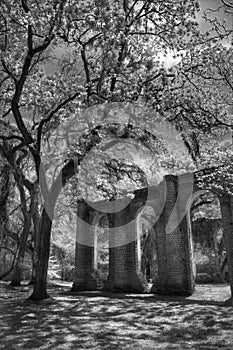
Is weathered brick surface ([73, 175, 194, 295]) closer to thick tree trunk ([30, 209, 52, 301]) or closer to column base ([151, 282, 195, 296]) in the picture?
column base ([151, 282, 195, 296])

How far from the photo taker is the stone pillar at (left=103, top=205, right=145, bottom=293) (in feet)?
57.9

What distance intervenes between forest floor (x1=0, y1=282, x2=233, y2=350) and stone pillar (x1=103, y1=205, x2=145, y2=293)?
6648mm

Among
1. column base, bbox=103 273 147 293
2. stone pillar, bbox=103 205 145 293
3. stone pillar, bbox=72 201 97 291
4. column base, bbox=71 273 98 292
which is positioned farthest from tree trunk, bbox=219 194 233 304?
stone pillar, bbox=72 201 97 291

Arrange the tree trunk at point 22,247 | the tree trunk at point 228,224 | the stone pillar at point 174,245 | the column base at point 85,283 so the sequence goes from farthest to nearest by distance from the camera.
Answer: the column base at point 85,283 → the tree trunk at point 22,247 → the stone pillar at point 174,245 → the tree trunk at point 228,224

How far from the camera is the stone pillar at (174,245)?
50.2 feet

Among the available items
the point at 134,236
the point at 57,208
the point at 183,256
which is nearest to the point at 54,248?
the point at 57,208

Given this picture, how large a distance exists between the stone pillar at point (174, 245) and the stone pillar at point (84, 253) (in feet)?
16.0

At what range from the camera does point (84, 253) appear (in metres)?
20.2

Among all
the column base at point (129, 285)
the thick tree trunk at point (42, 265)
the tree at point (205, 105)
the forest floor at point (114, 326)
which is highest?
the tree at point (205, 105)

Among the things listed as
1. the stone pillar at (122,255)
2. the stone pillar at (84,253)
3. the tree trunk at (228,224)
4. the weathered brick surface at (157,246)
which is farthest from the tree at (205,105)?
the stone pillar at (84,253)

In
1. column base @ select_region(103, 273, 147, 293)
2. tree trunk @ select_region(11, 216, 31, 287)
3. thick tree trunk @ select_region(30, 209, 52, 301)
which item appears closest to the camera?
thick tree trunk @ select_region(30, 209, 52, 301)

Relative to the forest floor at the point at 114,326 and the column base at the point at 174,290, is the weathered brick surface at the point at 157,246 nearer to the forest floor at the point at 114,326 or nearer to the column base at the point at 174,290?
the column base at the point at 174,290

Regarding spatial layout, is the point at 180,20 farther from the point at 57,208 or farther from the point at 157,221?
the point at 57,208

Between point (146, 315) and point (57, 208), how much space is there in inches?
547
